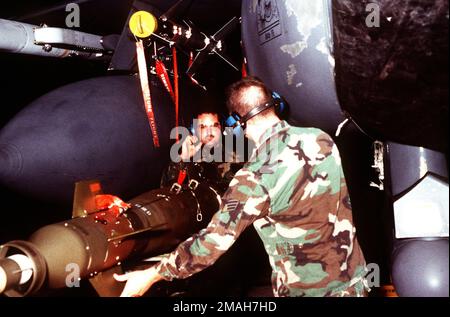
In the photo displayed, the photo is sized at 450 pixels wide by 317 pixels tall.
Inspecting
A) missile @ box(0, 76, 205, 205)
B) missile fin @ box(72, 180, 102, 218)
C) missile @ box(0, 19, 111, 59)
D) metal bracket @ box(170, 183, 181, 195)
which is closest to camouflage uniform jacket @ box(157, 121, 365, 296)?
missile fin @ box(72, 180, 102, 218)

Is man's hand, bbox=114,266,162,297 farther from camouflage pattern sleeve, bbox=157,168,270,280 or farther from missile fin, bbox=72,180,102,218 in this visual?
missile fin, bbox=72,180,102,218

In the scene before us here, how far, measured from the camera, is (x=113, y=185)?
8.50ft

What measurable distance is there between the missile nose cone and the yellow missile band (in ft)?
3.62

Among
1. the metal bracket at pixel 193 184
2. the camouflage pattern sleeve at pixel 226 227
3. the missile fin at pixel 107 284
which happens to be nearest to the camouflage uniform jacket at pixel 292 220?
the camouflage pattern sleeve at pixel 226 227

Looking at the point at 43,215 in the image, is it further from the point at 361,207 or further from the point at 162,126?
the point at 361,207

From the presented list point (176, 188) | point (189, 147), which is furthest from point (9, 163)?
point (189, 147)

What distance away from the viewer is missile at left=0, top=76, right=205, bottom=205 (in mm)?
2213

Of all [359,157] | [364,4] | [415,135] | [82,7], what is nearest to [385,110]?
[415,135]

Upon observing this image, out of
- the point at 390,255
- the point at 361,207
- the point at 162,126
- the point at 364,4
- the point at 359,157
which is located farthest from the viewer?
the point at 361,207

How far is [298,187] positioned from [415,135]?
21.0 inches

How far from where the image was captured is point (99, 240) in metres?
1.67

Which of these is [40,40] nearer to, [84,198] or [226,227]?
[84,198]

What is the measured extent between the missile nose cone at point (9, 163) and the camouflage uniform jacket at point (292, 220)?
1102 millimetres

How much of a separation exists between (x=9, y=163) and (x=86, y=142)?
0.46 metres
